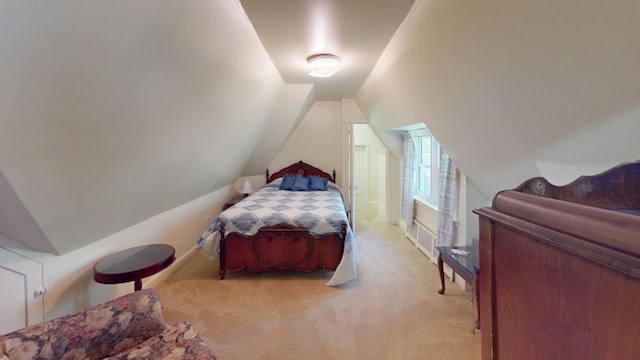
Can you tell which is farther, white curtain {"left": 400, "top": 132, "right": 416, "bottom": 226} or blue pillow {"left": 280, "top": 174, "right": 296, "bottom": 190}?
blue pillow {"left": 280, "top": 174, "right": 296, "bottom": 190}

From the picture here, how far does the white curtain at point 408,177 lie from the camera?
432 cm

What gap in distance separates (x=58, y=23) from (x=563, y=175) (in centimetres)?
244

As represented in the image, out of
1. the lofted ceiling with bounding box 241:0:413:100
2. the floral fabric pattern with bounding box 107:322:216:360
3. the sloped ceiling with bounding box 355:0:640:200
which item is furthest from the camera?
the lofted ceiling with bounding box 241:0:413:100

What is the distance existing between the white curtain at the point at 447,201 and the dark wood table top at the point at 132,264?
8.86 feet

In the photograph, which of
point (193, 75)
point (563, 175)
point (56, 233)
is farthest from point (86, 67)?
point (563, 175)

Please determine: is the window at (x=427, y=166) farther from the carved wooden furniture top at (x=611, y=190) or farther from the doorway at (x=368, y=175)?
the carved wooden furniture top at (x=611, y=190)

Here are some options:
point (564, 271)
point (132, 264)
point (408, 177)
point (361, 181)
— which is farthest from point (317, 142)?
point (564, 271)

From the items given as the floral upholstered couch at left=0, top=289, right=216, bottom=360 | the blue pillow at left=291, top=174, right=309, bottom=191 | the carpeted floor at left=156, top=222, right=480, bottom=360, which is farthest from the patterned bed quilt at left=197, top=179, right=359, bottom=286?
the floral upholstered couch at left=0, top=289, right=216, bottom=360

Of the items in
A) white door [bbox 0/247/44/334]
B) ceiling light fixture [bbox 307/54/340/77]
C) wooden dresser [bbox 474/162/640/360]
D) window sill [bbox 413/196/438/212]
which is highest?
ceiling light fixture [bbox 307/54/340/77]

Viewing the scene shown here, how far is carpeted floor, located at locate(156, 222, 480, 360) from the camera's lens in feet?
6.61

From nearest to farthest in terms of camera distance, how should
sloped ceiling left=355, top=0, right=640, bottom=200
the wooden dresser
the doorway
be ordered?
the wooden dresser
sloped ceiling left=355, top=0, right=640, bottom=200
the doorway

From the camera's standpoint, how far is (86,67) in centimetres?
120

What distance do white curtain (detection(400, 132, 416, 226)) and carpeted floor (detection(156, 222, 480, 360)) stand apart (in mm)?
1106

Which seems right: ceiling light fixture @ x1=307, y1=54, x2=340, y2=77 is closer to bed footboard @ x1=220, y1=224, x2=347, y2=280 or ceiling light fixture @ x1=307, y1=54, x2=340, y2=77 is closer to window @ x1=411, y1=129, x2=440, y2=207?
window @ x1=411, y1=129, x2=440, y2=207
